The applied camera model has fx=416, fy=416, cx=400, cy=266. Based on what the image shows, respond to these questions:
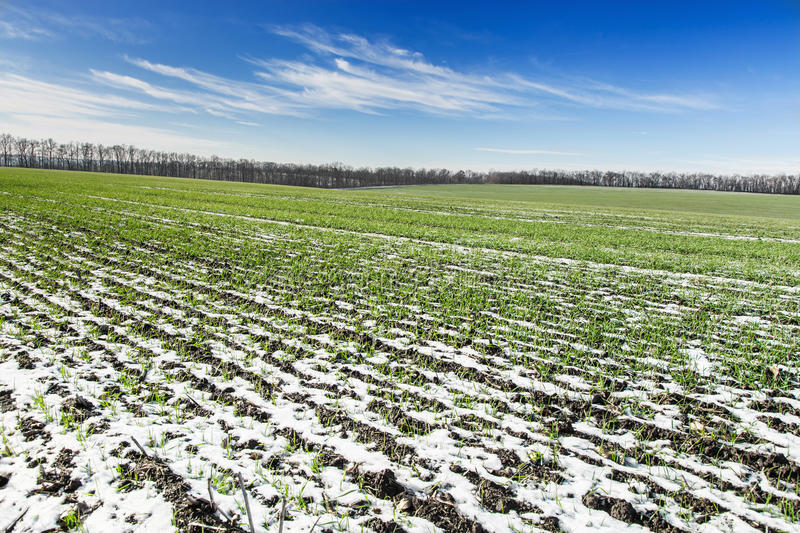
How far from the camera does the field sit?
3.18 metres

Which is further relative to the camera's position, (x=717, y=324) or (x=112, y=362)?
(x=717, y=324)

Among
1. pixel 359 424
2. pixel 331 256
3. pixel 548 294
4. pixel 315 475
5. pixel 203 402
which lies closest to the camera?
pixel 315 475

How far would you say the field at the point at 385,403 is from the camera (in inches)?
125

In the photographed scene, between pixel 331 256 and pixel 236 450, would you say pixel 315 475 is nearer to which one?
pixel 236 450

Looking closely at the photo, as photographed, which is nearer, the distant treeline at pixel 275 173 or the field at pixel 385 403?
the field at pixel 385 403

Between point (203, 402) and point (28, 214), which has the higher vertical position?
point (28, 214)

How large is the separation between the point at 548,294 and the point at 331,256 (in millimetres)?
6704

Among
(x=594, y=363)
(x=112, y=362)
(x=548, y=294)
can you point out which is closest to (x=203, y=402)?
(x=112, y=362)

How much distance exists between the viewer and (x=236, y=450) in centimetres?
373

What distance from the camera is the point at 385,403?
462 cm

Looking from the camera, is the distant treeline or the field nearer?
the field

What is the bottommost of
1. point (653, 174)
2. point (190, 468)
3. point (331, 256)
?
point (190, 468)

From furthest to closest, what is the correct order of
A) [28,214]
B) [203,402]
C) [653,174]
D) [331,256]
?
1. [653,174]
2. [28,214]
3. [331,256]
4. [203,402]

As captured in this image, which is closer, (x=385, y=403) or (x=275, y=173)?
(x=385, y=403)
